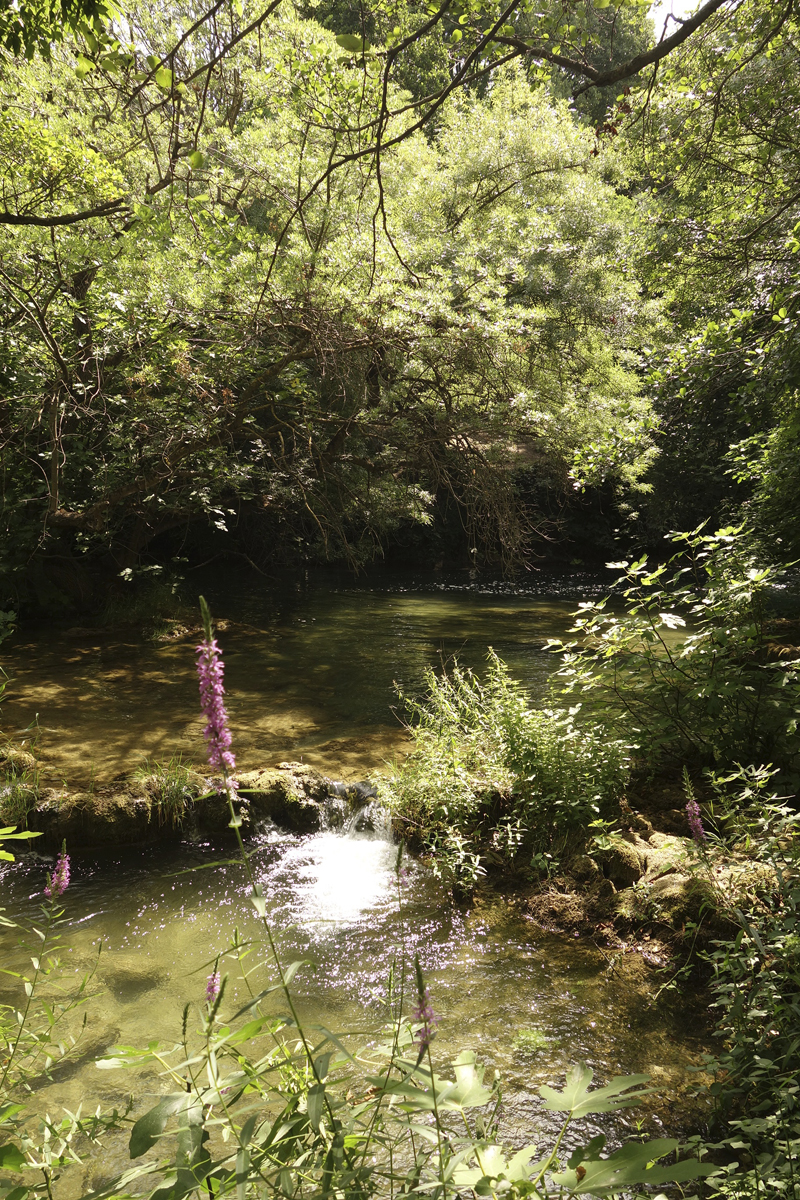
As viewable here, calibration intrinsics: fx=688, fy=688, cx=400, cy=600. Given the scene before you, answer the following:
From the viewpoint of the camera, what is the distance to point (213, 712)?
4.33 ft

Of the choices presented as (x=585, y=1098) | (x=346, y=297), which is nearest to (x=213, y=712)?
(x=585, y=1098)

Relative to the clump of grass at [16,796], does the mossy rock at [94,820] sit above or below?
below

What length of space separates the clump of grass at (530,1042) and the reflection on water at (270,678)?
3306 millimetres

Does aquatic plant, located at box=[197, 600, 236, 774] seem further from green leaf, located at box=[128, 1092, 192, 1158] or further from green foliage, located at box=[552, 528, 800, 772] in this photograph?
green foliage, located at box=[552, 528, 800, 772]

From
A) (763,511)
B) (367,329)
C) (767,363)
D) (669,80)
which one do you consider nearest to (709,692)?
(767,363)

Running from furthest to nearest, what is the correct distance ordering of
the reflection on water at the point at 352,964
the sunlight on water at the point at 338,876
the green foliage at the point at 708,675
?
1. the sunlight on water at the point at 338,876
2. the green foliage at the point at 708,675
3. the reflection on water at the point at 352,964

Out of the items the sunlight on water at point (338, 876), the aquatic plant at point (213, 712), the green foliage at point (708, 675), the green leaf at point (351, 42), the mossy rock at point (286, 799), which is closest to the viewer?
the aquatic plant at point (213, 712)

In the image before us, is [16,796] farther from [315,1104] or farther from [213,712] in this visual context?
[315,1104]

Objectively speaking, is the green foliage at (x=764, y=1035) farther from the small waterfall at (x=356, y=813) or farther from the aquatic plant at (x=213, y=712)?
the small waterfall at (x=356, y=813)

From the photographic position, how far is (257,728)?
24.4 feet

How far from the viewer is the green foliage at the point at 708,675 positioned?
4.25 meters

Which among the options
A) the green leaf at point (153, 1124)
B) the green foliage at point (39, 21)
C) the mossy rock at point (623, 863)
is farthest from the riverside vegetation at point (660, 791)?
the green foliage at point (39, 21)

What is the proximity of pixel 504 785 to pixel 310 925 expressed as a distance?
5.71ft

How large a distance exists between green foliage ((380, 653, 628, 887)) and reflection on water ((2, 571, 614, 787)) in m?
1.19
